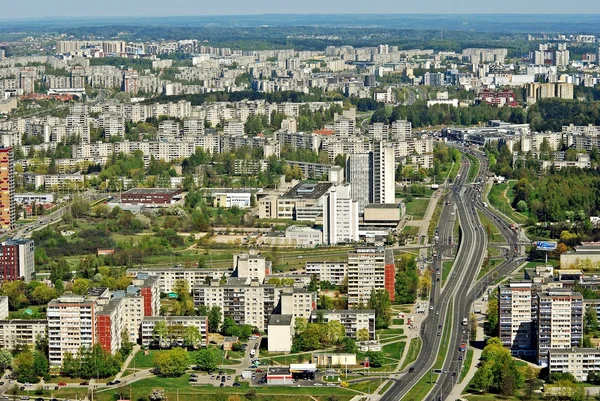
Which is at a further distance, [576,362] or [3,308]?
[3,308]

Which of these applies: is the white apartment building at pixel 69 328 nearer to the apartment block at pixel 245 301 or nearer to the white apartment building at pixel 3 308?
the white apartment building at pixel 3 308

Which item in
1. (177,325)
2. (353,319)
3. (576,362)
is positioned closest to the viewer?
(576,362)

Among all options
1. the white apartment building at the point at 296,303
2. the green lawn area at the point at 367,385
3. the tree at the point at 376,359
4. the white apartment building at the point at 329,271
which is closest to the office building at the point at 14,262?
the white apartment building at the point at 329,271

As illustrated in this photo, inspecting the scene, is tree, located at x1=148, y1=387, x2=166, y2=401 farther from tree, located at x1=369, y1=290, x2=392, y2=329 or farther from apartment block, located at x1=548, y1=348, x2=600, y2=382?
apartment block, located at x1=548, y1=348, x2=600, y2=382

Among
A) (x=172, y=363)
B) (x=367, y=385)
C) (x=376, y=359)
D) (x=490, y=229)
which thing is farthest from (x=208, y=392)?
(x=490, y=229)

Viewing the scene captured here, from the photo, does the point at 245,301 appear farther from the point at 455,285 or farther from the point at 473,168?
the point at 473,168

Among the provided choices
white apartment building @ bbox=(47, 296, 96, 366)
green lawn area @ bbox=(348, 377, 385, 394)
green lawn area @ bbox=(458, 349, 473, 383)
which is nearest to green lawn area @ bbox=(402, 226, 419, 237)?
green lawn area @ bbox=(458, 349, 473, 383)
